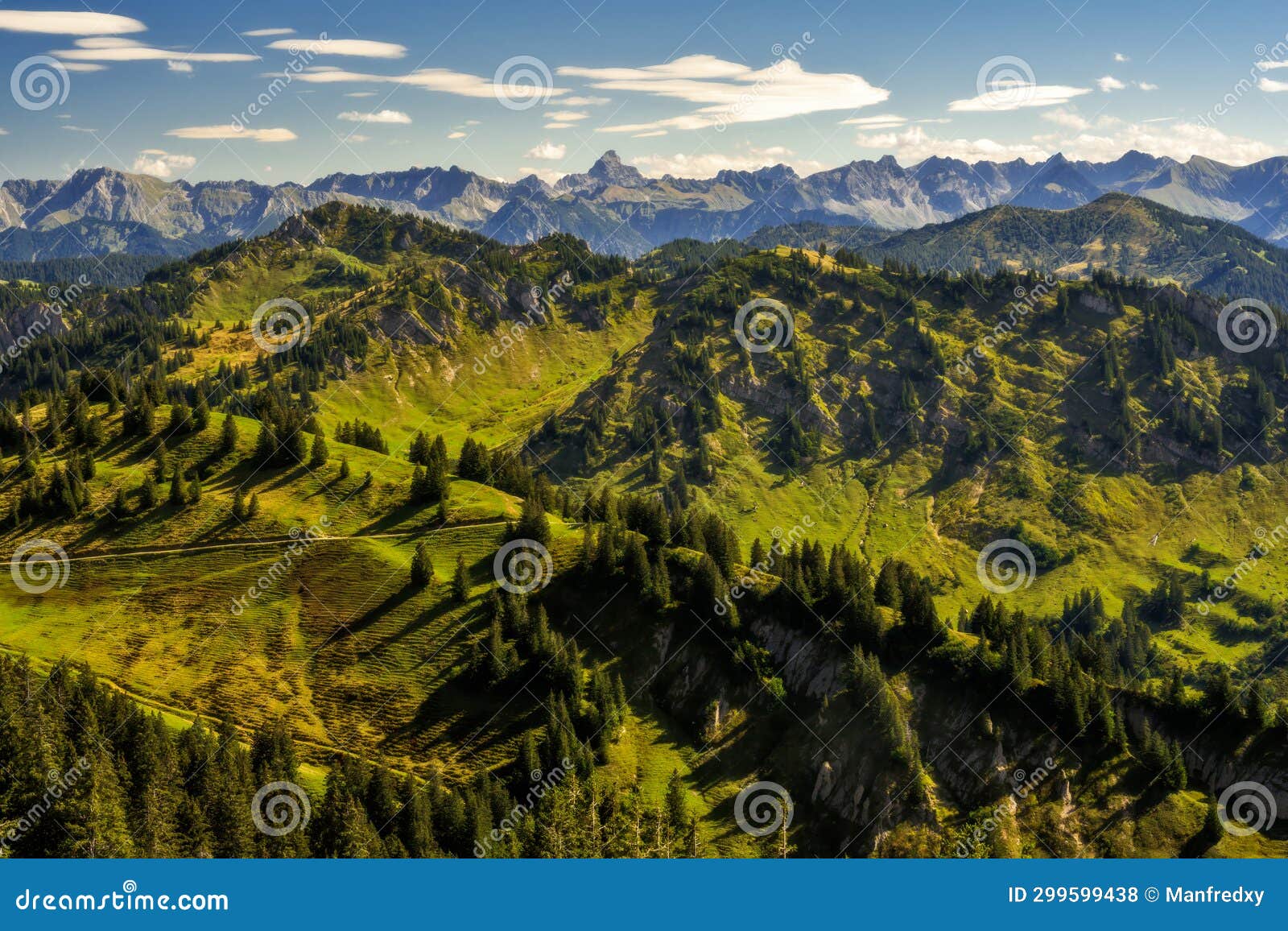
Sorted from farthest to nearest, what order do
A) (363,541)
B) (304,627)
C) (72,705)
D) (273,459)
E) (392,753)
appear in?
(273,459)
(363,541)
(304,627)
(392,753)
(72,705)

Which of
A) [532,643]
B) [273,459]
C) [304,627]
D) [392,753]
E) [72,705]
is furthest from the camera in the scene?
[273,459]

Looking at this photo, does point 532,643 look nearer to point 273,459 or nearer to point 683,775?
point 683,775

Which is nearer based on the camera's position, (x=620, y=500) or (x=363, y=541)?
(x=363, y=541)

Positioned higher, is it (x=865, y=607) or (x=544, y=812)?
(x=865, y=607)

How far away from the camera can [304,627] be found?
10625cm

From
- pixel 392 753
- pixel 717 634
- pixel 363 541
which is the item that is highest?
pixel 363 541

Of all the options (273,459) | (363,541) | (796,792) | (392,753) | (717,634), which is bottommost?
(796,792)

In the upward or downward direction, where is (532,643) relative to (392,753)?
upward

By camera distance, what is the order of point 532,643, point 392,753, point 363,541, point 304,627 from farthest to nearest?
point 363,541
point 304,627
point 532,643
point 392,753

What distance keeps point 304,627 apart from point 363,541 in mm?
15818

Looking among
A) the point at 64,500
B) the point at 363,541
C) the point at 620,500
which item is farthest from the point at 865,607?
the point at 64,500

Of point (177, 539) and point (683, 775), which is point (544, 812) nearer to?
point (683, 775)

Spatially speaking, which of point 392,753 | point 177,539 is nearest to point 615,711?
point 392,753

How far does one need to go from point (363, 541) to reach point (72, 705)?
150ft
